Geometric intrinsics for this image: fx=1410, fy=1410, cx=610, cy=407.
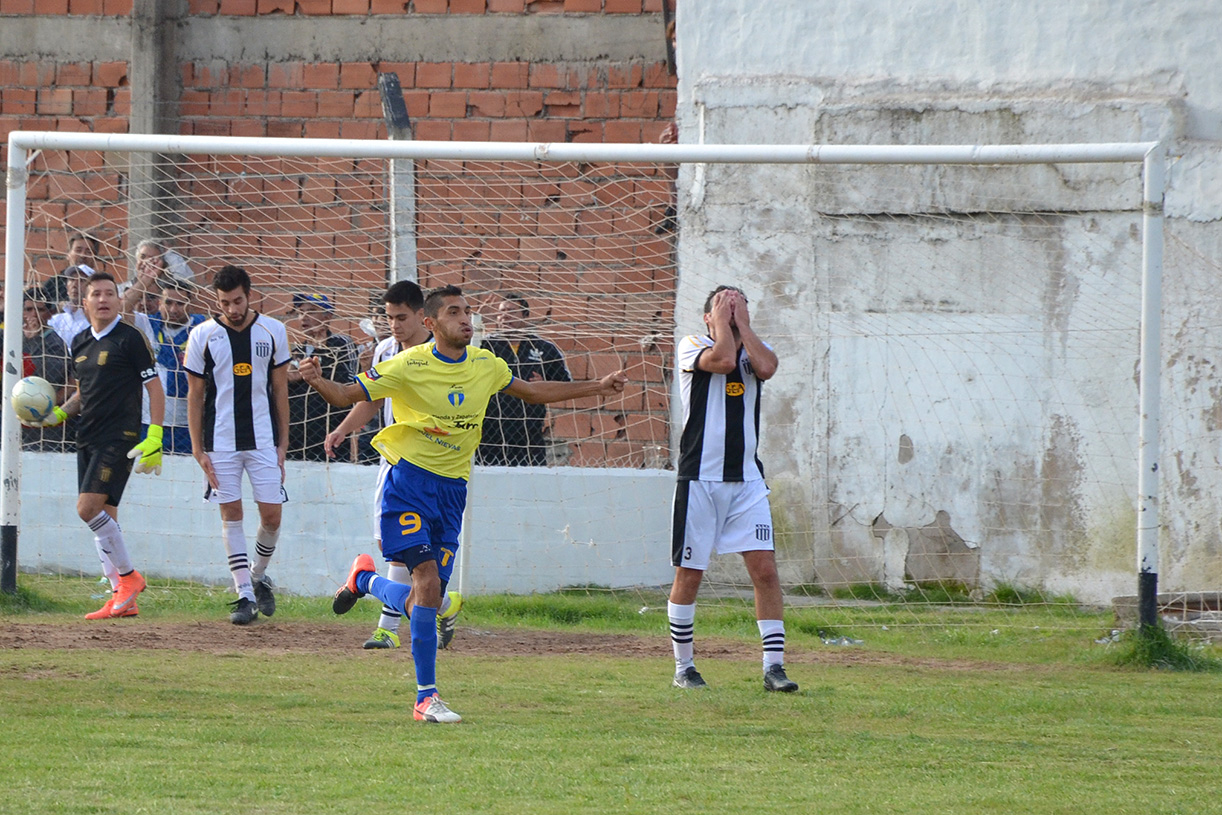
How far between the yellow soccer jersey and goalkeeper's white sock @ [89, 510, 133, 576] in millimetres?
3203

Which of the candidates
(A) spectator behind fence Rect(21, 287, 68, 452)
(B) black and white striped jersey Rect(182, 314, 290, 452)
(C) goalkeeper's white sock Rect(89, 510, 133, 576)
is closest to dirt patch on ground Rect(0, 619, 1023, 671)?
(C) goalkeeper's white sock Rect(89, 510, 133, 576)

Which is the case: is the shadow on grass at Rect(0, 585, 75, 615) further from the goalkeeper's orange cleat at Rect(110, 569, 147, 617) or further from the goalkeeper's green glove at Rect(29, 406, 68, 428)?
the goalkeeper's green glove at Rect(29, 406, 68, 428)

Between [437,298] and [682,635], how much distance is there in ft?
6.74

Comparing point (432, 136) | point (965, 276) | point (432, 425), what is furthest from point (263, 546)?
point (965, 276)

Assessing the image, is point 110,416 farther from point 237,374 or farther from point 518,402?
point 518,402

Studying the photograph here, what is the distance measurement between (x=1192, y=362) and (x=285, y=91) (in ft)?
27.4

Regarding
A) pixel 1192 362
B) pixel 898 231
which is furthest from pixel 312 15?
pixel 1192 362

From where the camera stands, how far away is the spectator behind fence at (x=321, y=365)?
10.9 m

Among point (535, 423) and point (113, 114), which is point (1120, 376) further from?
point (113, 114)

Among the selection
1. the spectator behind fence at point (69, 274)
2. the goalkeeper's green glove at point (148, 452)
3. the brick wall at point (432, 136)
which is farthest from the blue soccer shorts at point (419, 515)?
the spectator behind fence at point (69, 274)

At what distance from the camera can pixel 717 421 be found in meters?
7.02

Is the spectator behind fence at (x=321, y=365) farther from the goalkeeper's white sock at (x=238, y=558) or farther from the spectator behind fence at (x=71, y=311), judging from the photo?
the goalkeeper's white sock at (x=238, y=558)

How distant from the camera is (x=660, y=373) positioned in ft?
38.3

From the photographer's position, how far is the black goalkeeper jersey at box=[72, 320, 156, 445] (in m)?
8.87
